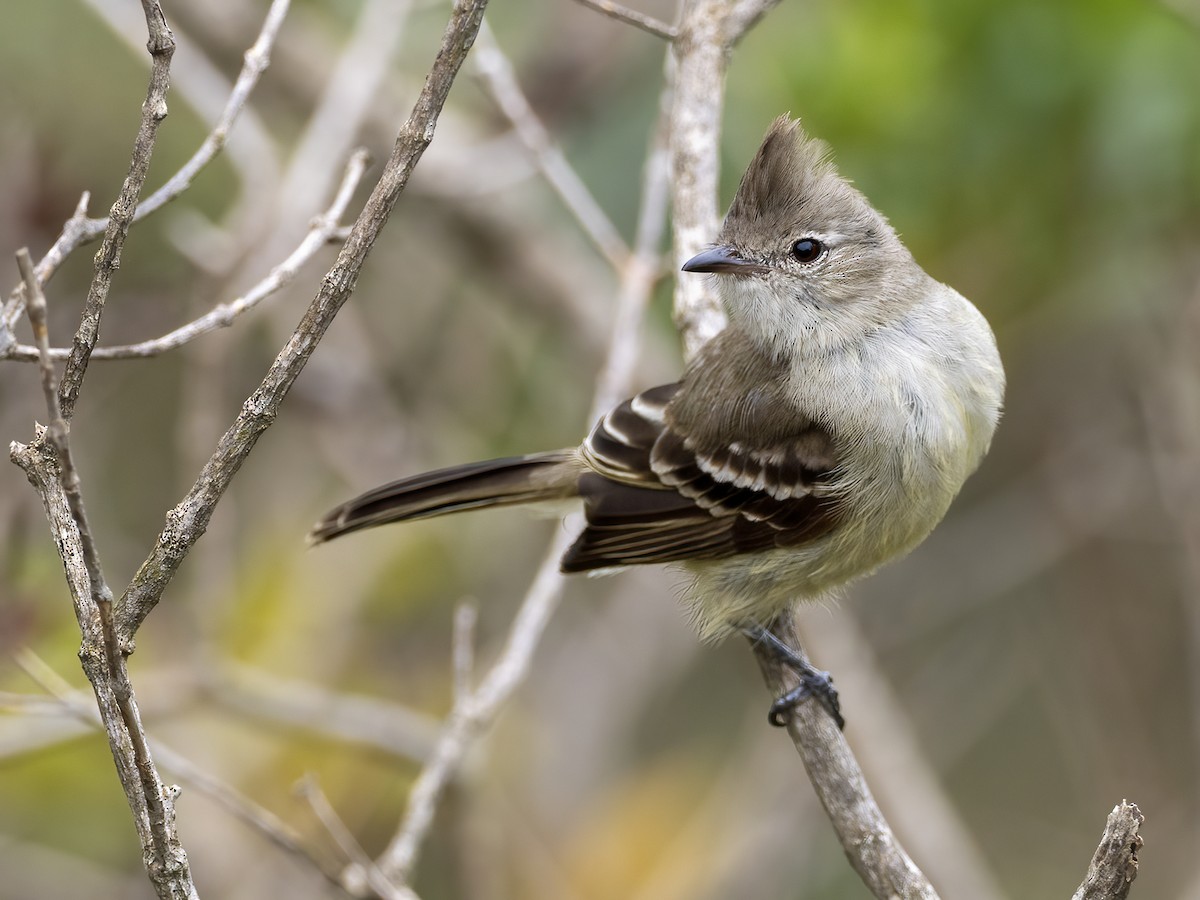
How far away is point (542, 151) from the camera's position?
4.08 m

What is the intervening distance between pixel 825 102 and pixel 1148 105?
1.09 metres

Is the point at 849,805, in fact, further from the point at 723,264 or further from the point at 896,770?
the point at 896,770

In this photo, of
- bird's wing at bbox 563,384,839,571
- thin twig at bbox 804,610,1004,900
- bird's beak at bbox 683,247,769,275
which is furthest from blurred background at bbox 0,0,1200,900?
bird's beak at bbox 683,247,769,275

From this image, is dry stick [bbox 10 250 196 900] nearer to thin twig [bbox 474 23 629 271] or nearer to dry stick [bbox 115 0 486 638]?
dry stick [bbox 115 0 486 638]

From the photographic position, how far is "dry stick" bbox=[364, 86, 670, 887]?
3.01m

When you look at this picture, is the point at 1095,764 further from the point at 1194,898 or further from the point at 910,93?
the point at 910,93

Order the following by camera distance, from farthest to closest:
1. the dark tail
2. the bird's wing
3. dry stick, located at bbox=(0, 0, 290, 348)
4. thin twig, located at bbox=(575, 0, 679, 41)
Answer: the dark tail
the bird's wing
thin twig, located at bbox=(575, 0, 679, 41)
dry stick, located at bbox=(0, 0, 290, 348)

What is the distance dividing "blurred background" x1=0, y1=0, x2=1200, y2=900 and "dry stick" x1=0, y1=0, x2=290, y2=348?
1.42 meters

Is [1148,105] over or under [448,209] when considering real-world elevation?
under

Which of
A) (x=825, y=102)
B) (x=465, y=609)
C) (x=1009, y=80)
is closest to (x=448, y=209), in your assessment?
(x=825, y=102)

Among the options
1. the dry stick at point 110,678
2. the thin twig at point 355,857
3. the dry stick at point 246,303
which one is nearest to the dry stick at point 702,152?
the thin twig at point 355,857

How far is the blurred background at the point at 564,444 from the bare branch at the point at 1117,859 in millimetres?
2377

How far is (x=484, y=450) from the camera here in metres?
5.53

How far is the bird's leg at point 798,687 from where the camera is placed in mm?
3320
